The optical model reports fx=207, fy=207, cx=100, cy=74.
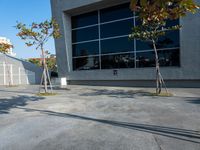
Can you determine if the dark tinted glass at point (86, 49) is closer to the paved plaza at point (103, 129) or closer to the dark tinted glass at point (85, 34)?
the dark tinted glass at point (85, 34)

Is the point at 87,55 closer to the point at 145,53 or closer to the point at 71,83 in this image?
the point at 71,83

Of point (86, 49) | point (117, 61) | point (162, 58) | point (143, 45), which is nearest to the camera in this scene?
point (162, 58)

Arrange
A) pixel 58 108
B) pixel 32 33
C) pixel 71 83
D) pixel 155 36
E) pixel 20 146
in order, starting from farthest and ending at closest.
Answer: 1. pixel 71 83
2. pixel 32 33
3. pixel 155 36
4. pixel 58 108
5. pixel 20 146

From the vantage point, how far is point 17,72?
95.6ft

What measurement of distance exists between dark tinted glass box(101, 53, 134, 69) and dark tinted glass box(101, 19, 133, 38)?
2.11m

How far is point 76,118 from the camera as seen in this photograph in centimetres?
716

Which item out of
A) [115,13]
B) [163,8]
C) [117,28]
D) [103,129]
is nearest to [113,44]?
[117,28]

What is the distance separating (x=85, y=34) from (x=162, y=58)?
8.77m

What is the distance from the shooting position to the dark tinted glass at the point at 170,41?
16859mm

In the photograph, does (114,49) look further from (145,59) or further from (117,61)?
(145,59)

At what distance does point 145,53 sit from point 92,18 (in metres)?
7.19

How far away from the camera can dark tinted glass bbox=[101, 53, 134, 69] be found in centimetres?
1916

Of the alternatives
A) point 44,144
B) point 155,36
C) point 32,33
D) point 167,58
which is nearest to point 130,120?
point 44,144

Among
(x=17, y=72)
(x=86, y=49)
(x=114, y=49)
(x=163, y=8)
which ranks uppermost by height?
(x=86, y=49)
